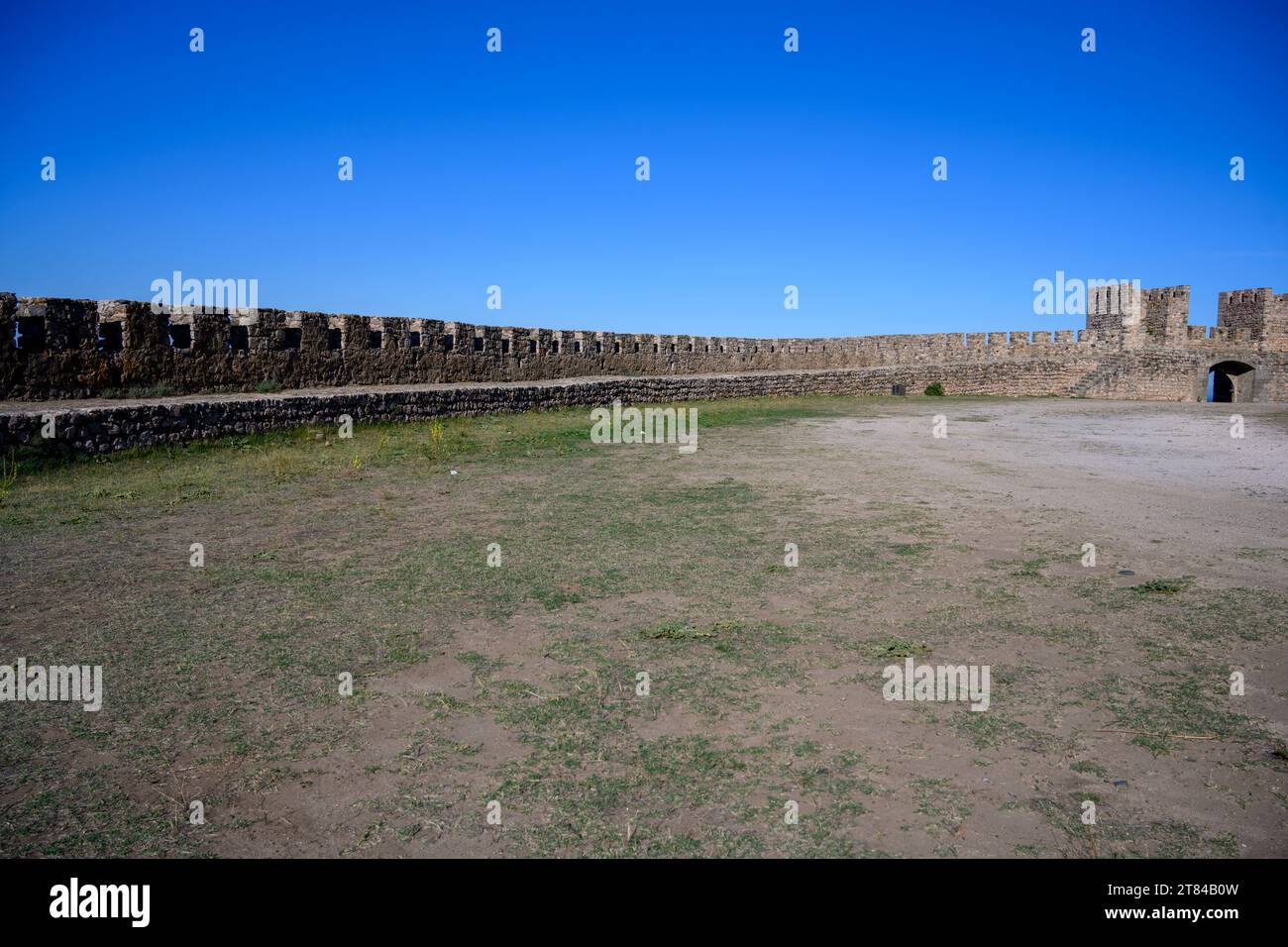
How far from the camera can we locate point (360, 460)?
35.0 ft

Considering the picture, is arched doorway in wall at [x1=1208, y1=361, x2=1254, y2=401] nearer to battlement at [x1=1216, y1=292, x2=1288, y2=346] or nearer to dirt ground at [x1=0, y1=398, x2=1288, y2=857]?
battlement at [x1=1216, y1=292, x2=1288, y2=346]

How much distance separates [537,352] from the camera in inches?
832

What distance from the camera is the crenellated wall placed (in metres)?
11.2

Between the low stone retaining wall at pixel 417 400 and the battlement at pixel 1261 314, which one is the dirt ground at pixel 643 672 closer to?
the low stone retaining wall at pixel 417 400

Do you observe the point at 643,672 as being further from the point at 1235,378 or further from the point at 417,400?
the point at 1235,378

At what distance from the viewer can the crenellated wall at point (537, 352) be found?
442 inches

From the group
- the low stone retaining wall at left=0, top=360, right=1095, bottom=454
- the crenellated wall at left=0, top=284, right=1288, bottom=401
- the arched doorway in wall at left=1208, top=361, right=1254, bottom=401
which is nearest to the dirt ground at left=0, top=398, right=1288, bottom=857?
the low stone retaining wall at left=0, top=360, right=1095, bottom=454

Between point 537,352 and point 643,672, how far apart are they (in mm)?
18048

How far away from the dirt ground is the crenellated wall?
3729 mm

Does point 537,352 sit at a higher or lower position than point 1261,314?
lower

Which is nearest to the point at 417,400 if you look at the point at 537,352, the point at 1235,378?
the point at 537,352

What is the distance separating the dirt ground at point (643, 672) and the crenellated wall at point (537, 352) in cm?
373
